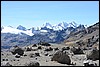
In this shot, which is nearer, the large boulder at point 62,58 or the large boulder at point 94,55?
the large boulder at point 62,58

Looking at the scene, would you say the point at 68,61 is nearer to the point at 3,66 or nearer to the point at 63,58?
the point at 63,58

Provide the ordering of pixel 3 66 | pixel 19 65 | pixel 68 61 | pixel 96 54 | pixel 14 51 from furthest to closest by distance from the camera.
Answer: pixel 14 51
pixel 96 54
pixel 68 61
pixel 19 65
pixel 3 66

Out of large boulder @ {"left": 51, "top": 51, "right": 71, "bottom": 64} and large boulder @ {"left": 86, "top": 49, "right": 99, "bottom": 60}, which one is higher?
large boulder @ {"left": 51, "top": 51, "right": 71, "bottom": 64}

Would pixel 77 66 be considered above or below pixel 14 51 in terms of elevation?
above

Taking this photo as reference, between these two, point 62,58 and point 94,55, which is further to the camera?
point 94,55

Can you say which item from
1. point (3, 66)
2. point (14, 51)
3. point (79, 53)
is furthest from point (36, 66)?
→ point (79, 53)

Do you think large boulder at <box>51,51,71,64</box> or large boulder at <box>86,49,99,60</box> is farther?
large boulder at <box>86,49,99,60</box>

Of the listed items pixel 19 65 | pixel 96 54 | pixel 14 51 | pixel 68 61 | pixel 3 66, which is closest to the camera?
pixel 3 66

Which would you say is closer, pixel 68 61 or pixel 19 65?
pixel 19 65

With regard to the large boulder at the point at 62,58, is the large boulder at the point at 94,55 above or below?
below

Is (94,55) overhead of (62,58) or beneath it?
beneath

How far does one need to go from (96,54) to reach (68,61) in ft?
16.1

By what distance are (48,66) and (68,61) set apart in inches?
187

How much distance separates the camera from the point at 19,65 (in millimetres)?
26719
